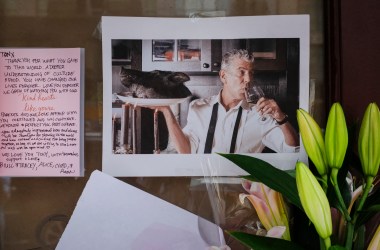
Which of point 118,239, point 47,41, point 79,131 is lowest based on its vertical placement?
point 118,239

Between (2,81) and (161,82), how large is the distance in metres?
0.20

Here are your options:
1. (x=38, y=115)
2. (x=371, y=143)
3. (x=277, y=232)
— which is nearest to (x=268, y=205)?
(x=277, y=232)

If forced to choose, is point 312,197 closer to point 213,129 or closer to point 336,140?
point 336,140

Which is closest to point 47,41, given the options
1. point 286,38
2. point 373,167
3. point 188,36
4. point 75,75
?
point 75,75

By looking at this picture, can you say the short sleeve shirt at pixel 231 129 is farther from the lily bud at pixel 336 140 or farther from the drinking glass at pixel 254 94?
the lily bud at pixel 336 140

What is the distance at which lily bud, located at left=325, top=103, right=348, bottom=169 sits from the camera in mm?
412

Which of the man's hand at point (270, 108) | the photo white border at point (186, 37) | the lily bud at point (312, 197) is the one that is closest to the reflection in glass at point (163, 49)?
the photo white border at point (186, 37)

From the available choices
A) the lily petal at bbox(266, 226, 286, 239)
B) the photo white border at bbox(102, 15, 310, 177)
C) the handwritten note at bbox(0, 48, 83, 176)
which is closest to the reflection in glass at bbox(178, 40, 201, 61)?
the photo white border at bbox(102, 15, 310, 177)

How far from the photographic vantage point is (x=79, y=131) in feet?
1.73

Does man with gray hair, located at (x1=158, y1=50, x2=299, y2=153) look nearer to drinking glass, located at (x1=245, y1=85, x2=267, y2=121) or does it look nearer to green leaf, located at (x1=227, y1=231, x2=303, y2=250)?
drinking glass, located at (x1=245, y1=85, x2=267, y2=121)

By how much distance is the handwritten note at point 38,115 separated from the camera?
0.53 m

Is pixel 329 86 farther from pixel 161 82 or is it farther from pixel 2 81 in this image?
pixel 2 81


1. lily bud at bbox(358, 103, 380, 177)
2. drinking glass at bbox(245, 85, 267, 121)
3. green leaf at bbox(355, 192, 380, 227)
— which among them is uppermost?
→ drinking glass at bbox(245, 85, 267, 121)

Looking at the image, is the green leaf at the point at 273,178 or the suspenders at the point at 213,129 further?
the suspenders at the point at 213,129
